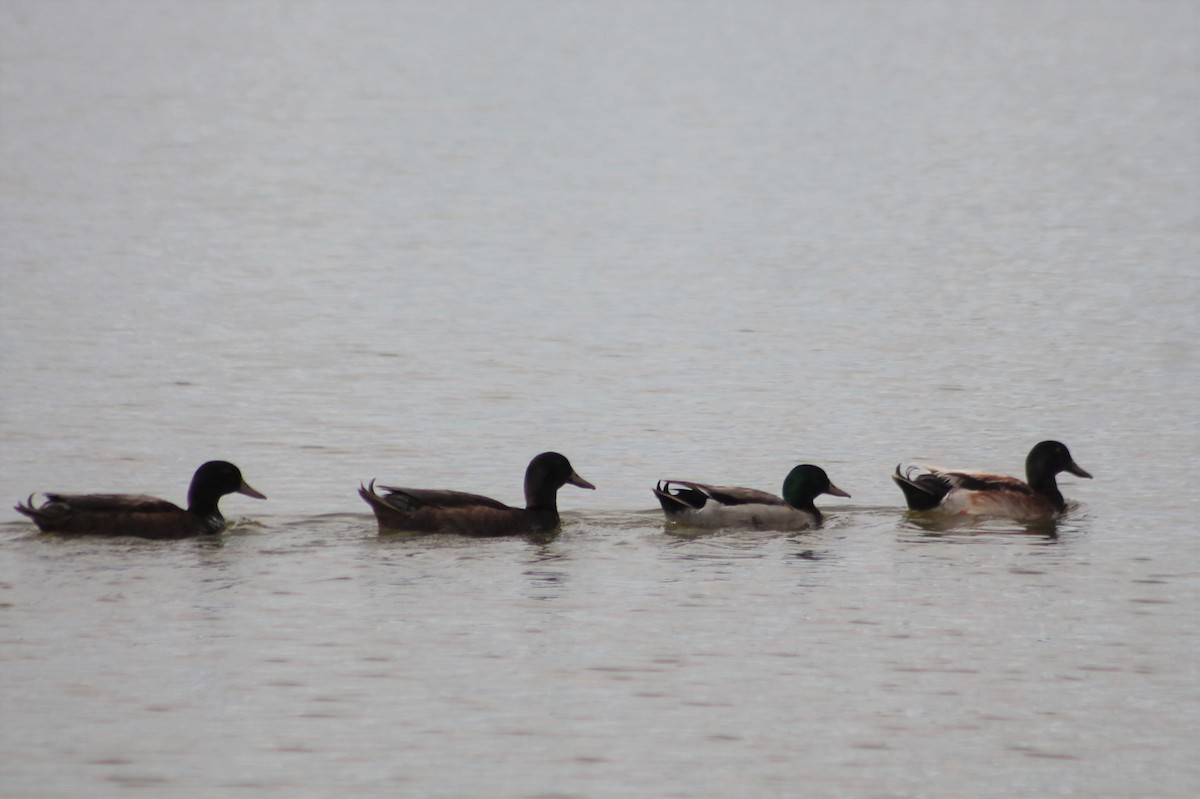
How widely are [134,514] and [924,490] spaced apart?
6546 mm

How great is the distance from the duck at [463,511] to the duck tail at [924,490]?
2.82 metres

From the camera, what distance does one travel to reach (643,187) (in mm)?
42781

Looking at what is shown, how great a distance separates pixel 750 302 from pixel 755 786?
18.8 meters

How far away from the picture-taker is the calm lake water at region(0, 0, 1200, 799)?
10.7 metres

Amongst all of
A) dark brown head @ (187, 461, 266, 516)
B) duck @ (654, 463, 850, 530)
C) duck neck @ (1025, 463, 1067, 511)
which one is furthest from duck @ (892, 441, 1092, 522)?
dark brown head @ (187, 461, 266, 516)

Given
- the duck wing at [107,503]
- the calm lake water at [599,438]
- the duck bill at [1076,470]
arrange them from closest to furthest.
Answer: the calm lake water at [599,438] < the duck wing at [107,503] < the duck bill at [1076,470]

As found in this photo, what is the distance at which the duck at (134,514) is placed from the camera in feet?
47.7

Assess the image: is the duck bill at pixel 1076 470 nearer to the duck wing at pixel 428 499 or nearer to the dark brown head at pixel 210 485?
the duck wing at pixel 428 499

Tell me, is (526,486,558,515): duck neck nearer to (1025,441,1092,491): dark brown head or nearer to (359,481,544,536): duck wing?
(359,481,544,536): duck wing

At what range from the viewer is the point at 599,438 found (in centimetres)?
1959

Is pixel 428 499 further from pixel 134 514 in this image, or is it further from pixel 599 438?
pixel 599 438

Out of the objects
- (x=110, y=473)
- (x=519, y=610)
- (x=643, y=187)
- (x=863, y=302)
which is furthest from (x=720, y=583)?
(x=643, y=187)

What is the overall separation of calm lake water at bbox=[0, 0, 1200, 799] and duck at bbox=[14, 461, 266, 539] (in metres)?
0.20

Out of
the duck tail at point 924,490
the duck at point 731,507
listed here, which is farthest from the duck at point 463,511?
the duck tail at point 924,490
